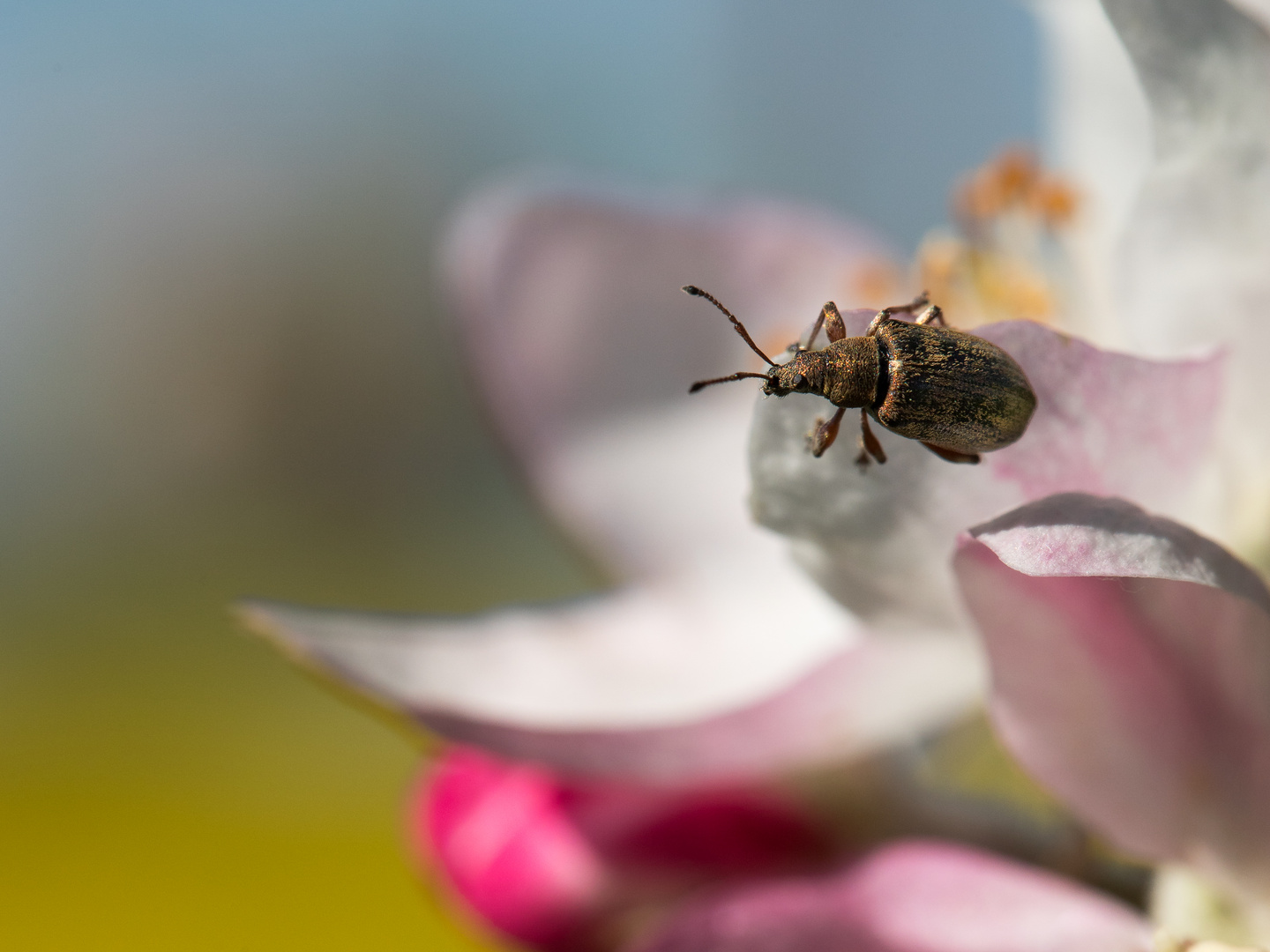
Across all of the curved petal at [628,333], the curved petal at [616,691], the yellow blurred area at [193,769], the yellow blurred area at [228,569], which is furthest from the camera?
the yellow blurred area at [228,569]

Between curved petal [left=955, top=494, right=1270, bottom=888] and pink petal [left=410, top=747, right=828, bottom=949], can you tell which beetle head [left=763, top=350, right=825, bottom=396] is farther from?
pink petal [left=410, top=747, right=828, bottom=949]

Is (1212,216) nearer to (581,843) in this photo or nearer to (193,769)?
(581,843)

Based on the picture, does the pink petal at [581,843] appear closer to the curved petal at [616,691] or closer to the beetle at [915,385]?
the curved petal at [616,691]

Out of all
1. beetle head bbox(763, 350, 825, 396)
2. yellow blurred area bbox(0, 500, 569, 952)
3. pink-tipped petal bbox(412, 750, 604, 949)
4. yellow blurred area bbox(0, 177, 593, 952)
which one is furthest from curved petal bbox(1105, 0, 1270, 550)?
yellow blurred area bbox(0, 177, 593, 952)

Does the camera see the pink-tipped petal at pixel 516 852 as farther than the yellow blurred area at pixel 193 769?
No

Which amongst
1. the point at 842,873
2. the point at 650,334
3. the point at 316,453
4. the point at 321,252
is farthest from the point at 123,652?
the point at 842,873

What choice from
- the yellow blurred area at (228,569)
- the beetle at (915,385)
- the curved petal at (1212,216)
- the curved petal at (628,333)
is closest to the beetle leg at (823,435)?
the beetle at (915,385)

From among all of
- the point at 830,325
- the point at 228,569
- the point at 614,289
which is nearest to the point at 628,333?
the point at 614,289
